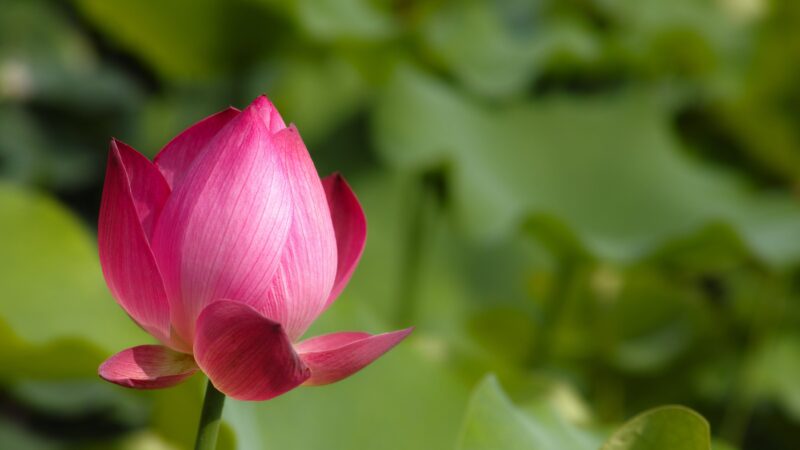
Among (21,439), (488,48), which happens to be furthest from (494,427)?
(21,439)

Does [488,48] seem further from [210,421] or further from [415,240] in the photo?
[210,421]

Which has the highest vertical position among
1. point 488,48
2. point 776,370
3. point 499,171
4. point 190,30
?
point 190,30

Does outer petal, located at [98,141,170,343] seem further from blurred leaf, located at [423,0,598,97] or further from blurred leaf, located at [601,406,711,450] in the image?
blurred leaf, located at [423,0,598,97]

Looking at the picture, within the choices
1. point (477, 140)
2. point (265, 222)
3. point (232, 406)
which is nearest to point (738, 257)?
point (477, 140)

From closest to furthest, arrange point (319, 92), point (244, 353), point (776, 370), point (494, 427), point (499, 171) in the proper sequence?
point (244, 353) → point (494, 427) → point (499, 171) → point (776, 370) → point (319, 92)

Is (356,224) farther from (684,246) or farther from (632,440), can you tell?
(684,246)

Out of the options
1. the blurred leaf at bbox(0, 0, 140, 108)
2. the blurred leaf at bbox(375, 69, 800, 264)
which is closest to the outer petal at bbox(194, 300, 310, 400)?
the blurred leaf at bbox(375, 69, 800, 264)
